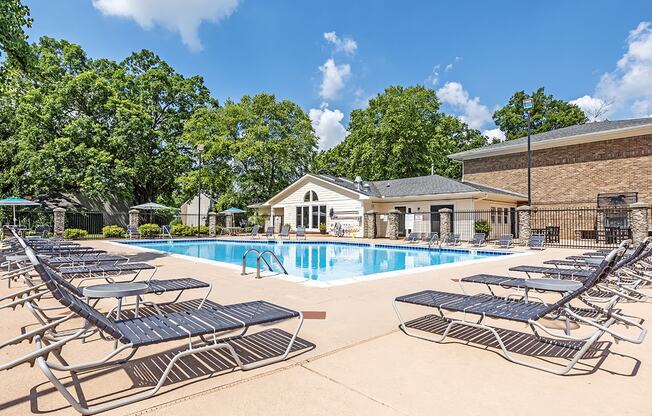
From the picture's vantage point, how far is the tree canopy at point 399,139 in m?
35.2

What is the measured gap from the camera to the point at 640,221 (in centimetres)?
1525

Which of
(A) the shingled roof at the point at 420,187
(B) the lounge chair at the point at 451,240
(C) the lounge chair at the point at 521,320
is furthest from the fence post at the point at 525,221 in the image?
(C) the lounge chair at the point at 521,320

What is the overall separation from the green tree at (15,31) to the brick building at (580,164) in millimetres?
25218

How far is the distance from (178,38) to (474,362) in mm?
26383

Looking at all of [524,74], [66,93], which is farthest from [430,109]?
[66,93]

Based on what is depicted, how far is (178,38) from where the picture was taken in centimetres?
2394

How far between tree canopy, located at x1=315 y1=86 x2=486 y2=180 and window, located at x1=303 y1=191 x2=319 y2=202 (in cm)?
1021

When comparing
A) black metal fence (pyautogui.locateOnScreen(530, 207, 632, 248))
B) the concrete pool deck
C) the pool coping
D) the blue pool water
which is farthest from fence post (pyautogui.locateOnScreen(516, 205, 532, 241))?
the concrete pool deck

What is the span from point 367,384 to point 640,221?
697 inches

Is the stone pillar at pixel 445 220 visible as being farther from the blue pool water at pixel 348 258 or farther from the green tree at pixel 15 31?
the green tree at pixel 15 31

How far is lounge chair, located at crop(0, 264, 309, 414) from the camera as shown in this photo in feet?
8.23

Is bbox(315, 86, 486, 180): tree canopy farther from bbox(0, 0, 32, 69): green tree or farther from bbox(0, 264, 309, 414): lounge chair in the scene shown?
bbox(0, 264, 309, 414): lounge chair

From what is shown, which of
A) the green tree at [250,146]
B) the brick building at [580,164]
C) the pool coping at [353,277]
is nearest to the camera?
the pool coping at [353,277]

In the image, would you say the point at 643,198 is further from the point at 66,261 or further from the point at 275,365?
the point at 66,261
